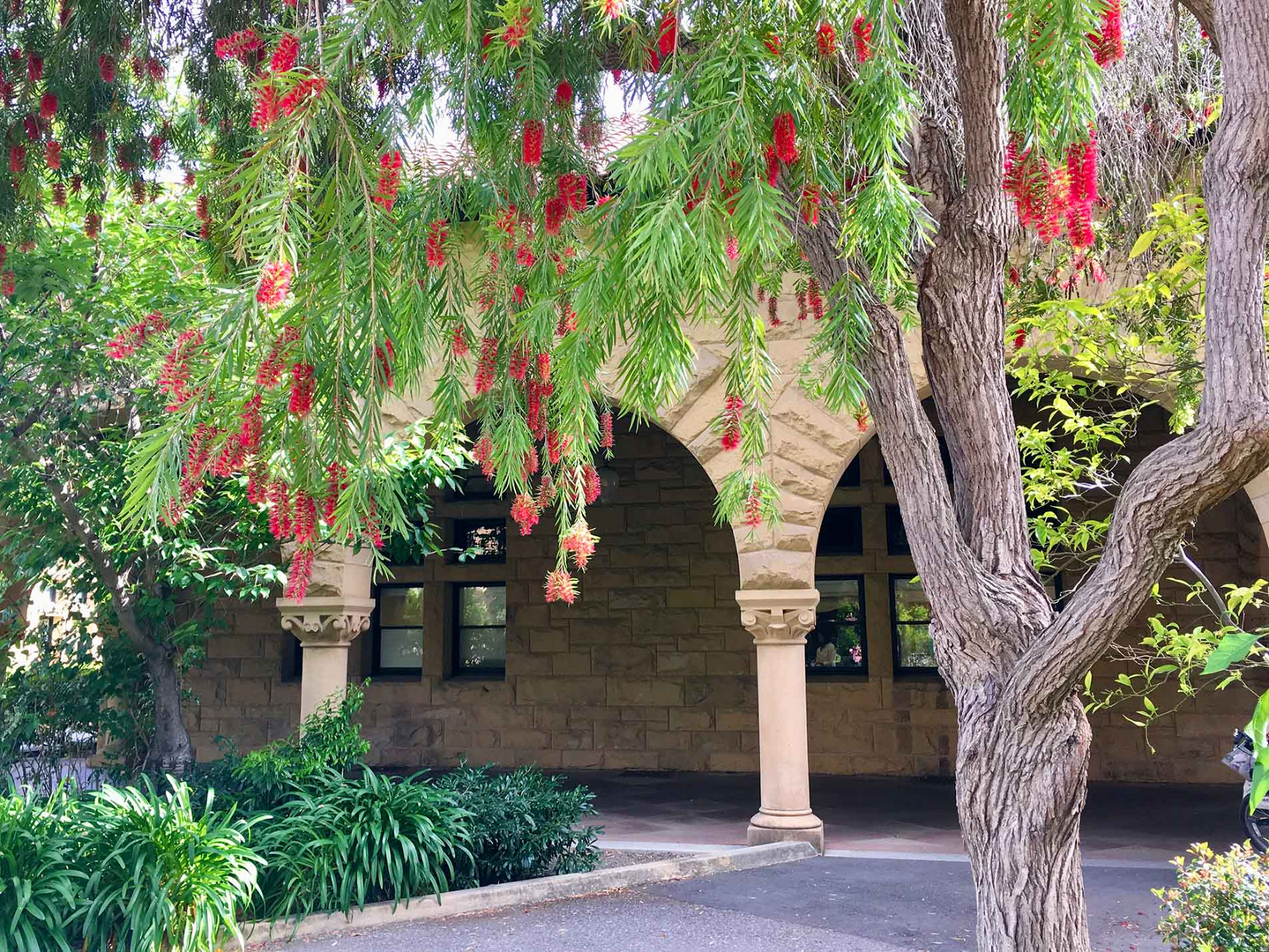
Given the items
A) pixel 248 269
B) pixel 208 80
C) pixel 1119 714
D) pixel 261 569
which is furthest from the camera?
pixel 1119 714

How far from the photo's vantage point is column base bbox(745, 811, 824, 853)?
256 inches

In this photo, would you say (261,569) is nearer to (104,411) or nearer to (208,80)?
(104,411)

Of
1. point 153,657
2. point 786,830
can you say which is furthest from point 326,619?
point 786,830

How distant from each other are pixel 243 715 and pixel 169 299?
775 centimetres

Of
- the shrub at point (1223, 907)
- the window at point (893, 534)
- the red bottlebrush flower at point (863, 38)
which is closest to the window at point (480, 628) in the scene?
the window at point (893, 534)

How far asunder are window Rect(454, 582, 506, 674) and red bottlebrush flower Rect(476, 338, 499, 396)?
8842 millimetres

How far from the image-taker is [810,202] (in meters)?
2.88

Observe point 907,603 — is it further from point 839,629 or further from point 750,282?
point 750,282

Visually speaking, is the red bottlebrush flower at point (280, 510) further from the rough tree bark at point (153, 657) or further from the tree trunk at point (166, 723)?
the tree trunk at point (166, 723)

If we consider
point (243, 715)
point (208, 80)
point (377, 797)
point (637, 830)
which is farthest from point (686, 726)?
point (208, 80)

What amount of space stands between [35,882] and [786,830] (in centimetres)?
423

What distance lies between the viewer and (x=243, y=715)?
473 inches

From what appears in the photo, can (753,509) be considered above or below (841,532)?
below

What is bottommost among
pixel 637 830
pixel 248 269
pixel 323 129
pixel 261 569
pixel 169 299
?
pixel 637 830
